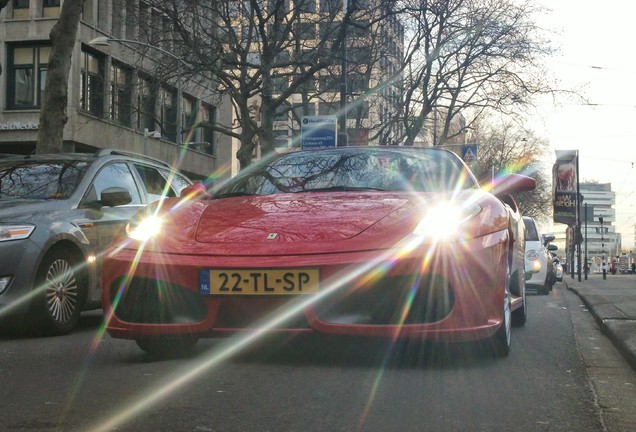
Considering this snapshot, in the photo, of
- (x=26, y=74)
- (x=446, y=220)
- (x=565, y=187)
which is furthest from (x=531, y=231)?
(x=26, y=74)

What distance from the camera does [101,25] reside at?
113ft

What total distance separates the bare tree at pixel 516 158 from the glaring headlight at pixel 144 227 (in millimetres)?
46456

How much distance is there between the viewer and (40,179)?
22.6 ft

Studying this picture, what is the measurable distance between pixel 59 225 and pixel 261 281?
276cm

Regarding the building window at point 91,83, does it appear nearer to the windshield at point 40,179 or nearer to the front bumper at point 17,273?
the windshield at point 40,179

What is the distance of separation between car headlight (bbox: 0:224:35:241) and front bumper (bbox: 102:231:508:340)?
1856mm

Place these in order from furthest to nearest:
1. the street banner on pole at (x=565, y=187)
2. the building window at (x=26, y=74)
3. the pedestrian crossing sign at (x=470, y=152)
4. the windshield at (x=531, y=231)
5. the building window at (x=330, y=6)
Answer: the street banner on pole at (x=565, y=187) < the pedestrian crossing sign at (x=470, y=152) < the building window at (x=26, y=74) < the building window at (x=330, y=6) < the windshield at (x=531, y=231)

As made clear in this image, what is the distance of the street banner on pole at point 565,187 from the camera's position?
34.7 meters

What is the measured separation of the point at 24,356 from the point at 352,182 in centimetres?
227

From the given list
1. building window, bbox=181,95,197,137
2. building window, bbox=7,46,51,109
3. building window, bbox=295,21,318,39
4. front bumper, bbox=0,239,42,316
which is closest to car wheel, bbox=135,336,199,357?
front bumper, bbox=0,239,42,316

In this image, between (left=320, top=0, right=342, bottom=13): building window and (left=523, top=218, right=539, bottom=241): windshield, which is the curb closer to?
(left=523, top=218, right=539, bottom=241): windshield

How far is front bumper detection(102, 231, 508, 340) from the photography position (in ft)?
13.4

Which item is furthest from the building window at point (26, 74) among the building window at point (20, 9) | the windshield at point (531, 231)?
the windshield at point (531, 231)

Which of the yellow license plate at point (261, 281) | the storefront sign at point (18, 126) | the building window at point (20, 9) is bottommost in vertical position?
the yellow license plate at point (261, 281)
